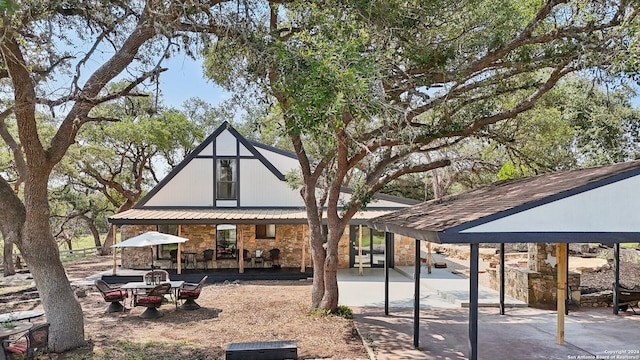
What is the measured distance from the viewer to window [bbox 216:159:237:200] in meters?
19.0

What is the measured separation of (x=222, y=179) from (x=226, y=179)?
165 mm

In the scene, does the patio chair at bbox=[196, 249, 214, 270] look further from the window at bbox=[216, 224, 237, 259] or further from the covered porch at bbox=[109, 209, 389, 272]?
the window at bbox=[216, 224, 237, 259]

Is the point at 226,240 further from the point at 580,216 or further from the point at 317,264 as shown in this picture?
the point at 580,216

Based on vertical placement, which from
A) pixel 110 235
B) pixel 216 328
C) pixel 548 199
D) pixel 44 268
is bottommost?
pixel 216 328

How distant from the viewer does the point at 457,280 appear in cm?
1570

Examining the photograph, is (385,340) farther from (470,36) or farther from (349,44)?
(470,36)

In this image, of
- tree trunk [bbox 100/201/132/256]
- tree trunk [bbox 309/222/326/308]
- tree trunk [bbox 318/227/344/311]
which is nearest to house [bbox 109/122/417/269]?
tree trunk [bbox 309/222/326/308]

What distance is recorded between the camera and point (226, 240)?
1891 cm

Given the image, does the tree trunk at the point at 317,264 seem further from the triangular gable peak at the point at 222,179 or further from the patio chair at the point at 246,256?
the triangular gable peak at the point at 222,179

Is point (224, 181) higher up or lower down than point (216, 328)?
higher up

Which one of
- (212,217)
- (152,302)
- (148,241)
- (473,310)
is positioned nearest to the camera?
(473,310)

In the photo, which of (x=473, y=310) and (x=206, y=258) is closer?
(x=473, y=310)

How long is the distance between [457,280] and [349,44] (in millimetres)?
11368

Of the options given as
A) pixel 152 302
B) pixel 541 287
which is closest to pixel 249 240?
pixel 152 302
